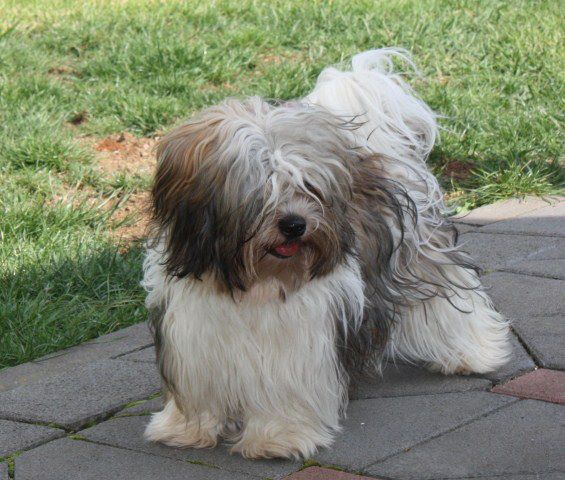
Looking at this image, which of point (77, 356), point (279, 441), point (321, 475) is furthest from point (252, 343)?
point (77, 356)

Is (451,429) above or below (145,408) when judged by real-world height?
above

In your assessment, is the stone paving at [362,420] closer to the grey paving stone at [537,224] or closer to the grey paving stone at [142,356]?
the grey paving stone at [142,356]

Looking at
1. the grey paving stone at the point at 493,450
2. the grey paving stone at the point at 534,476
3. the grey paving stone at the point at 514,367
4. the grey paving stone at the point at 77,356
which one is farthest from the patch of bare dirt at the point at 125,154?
the grey paving stone at the point at 534,476

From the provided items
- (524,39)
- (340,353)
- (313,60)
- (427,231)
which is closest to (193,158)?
(340,353)

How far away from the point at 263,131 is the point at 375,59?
43.7 inches

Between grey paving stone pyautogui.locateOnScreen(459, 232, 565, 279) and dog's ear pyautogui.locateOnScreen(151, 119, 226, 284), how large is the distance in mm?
2170

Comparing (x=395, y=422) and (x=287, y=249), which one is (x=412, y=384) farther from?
(x=287, y=249)

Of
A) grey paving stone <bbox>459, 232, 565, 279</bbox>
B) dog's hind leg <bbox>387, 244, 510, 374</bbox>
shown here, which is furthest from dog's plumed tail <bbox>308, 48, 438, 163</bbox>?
grey paving stone <bbox>459, 232, 565, 279</bbox>

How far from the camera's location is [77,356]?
435 cm

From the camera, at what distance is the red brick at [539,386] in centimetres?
361

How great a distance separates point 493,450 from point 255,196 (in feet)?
3.51

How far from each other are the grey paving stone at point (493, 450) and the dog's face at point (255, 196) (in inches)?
25.2

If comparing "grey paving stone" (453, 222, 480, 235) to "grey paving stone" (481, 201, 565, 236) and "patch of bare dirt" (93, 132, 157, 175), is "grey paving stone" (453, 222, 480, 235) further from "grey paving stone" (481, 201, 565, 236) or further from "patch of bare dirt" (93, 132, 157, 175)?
"patch of bare dirt" (93, 132, 157, 175)

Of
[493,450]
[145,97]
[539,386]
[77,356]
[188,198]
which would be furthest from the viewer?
[145,97]
